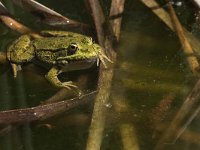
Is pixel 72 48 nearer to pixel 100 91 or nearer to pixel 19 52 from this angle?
pixel 19 52

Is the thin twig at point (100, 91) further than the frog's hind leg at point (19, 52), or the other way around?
the frog's hind leg at point (19, 52)

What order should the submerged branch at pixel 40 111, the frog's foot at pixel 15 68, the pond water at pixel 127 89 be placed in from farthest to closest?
1. the frog's foot at pixel 15 68
2. the pond water at pixel 127 89
3. the submerged branch at pixel 40 111

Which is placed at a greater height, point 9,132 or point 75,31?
point 75,31

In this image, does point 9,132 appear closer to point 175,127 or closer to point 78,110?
point 78,110

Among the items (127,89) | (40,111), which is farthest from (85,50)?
(40,111)

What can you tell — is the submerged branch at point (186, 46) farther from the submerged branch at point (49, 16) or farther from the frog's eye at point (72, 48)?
the frog's eye at point (72, 48)

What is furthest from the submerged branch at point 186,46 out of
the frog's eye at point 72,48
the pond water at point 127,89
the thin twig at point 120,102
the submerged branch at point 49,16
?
the frog's eye at point 72,48

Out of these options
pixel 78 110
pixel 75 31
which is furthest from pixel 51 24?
pixel 78 110
